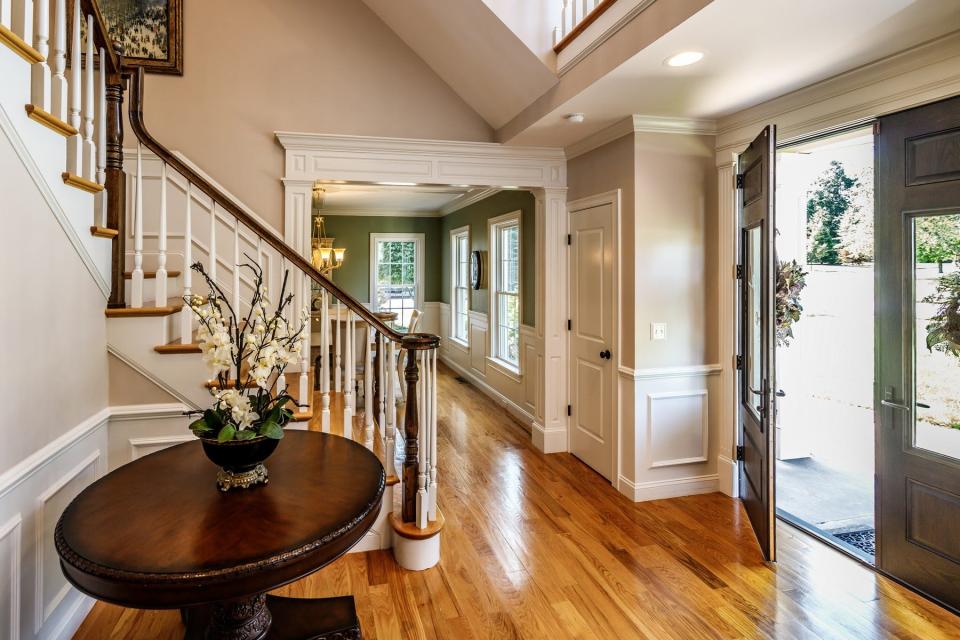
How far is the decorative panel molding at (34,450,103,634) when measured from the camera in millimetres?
1867

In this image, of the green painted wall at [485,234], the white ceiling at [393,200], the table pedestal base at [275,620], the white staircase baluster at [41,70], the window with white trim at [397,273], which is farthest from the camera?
the window with white trim at [397,273]

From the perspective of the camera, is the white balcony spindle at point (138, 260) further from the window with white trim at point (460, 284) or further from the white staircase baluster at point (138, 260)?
the window with white trim at point (460, 284)

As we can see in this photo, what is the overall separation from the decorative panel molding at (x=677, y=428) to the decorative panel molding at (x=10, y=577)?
124 inches

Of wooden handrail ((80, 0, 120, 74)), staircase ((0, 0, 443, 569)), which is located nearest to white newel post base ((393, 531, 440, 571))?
staircase ((0, 0, 443, 569))

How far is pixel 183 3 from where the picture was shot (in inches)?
150

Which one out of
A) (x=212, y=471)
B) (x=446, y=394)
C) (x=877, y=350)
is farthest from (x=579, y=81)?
(x=446, y=394)

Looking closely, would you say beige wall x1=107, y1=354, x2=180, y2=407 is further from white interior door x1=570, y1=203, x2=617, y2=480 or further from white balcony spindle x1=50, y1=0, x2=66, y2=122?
white interior door x1=570, y1=203, x2=617, y2=480

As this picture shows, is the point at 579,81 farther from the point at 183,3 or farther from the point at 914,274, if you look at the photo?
the point at 183,3

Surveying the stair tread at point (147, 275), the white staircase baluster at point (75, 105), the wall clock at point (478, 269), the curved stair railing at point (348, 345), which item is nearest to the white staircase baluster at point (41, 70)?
the white staircase baluster at point (75, 105)

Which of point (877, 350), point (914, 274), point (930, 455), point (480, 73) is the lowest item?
point (930, 455)

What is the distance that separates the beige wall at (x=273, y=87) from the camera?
381 cm

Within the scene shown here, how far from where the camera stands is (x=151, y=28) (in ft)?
12.4

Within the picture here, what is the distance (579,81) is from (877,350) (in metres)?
2.03

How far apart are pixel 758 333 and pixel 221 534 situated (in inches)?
114
